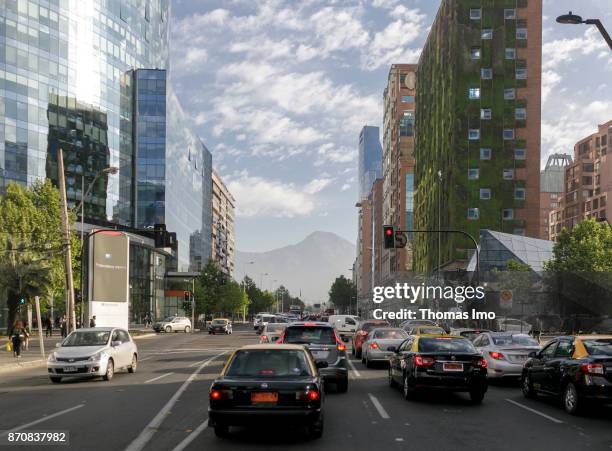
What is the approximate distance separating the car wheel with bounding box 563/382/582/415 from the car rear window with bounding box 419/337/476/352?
2190 millimetres

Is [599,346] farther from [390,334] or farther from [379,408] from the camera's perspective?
[390,334]

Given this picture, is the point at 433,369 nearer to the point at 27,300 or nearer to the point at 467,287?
the point at 27,300

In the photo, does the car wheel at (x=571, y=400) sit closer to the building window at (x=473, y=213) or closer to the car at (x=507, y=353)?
the car at (x=507, y=353)

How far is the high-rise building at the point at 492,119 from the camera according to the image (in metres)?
83.4

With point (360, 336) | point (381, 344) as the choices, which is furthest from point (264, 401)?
point (360, 336)

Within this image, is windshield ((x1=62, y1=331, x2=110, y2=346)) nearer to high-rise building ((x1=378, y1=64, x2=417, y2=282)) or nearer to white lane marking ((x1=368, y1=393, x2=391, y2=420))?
white lane marking ((x1=368, y1=393, x2=391, y2=420))

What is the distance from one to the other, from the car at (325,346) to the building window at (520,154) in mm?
72453

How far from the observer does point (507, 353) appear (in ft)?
61.6

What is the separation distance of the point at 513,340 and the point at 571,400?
6.06 metres

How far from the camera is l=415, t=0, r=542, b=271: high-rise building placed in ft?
274

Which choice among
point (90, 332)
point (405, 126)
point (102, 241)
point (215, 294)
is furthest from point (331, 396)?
point (405, 126)

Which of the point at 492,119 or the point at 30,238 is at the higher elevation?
the point at 492,119

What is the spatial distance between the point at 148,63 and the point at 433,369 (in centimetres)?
9028

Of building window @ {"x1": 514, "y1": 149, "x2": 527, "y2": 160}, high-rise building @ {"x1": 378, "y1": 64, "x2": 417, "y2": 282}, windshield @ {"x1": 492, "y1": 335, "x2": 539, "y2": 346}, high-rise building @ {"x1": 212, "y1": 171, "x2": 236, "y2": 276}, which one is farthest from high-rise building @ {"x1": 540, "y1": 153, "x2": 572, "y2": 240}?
windshield @ {"x1": 492, "y1": 335, "x2": 539, "y2": 346}
